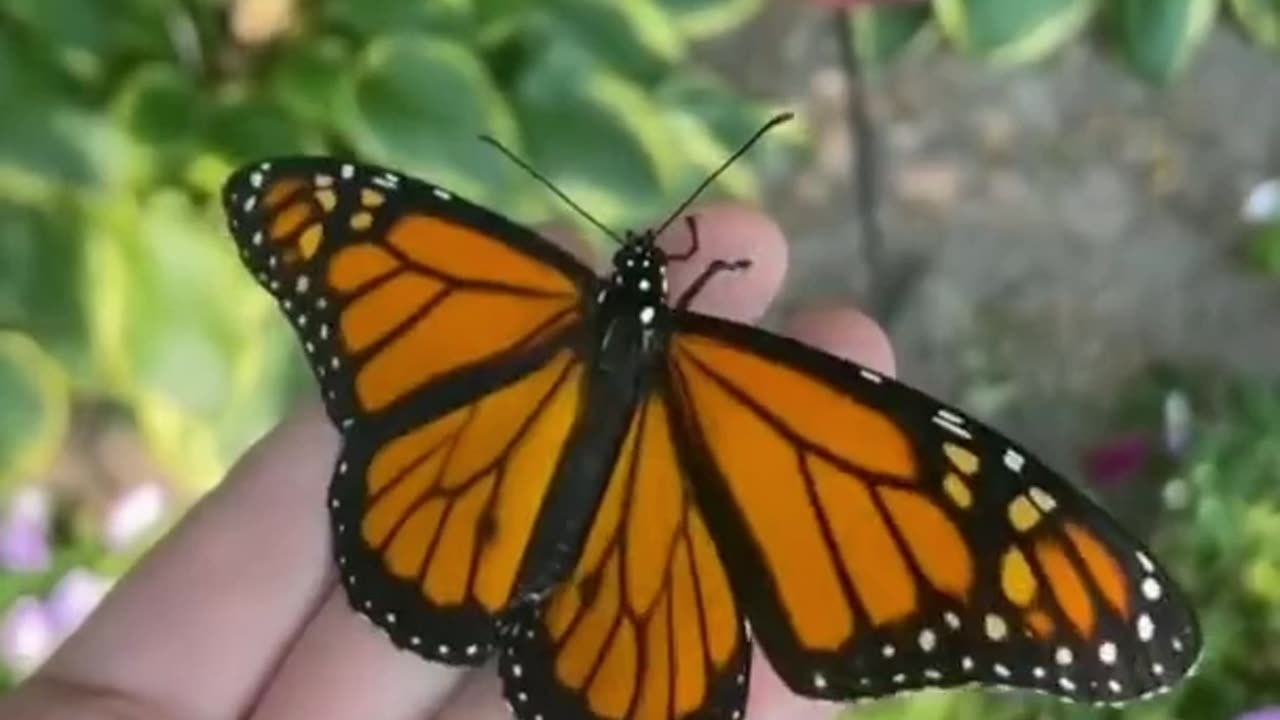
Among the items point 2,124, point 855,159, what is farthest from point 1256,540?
point 2,124

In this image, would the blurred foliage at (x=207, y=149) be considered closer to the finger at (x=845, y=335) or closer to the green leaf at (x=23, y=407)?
the green leaf at (x=23, y=407)

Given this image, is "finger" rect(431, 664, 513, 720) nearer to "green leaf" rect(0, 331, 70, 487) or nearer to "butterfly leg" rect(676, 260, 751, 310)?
"butterfly leg" rect(676, 260, 751, 310)

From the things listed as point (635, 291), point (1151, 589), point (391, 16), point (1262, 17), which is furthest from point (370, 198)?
point (1262, 17)

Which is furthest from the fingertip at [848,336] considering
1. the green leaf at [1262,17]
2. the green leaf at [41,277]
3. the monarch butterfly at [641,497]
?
the green leaf at [1262,17]

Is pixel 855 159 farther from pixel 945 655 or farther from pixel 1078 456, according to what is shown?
pixel 945 655

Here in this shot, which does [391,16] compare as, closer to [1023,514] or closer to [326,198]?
Answer: [326,198]

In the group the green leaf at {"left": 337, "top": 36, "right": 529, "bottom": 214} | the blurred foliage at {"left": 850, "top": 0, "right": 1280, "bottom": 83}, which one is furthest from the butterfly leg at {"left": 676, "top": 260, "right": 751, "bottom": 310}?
the blurred foliage at {"left": 850, "top": 0, "right": 1280, "bottom": 83}
